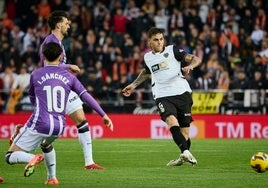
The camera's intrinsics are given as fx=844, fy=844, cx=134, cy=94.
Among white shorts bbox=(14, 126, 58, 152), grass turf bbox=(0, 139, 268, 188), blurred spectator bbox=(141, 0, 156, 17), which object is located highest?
blurred spectator bbox=(141, 0, 156, 17)

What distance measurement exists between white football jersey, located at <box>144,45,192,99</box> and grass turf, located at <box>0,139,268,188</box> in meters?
1.30

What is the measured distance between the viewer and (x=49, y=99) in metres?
10.7

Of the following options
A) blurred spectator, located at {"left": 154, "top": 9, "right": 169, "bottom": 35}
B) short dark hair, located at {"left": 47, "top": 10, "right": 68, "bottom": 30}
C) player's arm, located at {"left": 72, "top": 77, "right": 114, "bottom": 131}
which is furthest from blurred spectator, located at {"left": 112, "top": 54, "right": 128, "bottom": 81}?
player's arm, located at {"left": 72, "top": 77, "right": 114, "bottom": 131}

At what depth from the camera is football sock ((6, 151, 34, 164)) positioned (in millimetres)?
10634

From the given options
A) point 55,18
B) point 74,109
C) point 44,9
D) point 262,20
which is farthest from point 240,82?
point 74,109

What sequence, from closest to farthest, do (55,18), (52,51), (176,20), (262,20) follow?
(52,51)
(55,18)
(262,20)
(176,20)

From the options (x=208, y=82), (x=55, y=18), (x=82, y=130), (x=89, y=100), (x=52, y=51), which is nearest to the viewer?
(x=52, y=51)

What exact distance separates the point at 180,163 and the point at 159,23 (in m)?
15.8

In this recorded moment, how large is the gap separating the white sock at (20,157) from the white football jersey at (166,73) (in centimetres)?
449

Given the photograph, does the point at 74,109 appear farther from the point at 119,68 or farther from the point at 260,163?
the point at 119,68

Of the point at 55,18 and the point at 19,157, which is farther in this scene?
the point at 55,18

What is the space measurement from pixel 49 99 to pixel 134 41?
19612 millimetres

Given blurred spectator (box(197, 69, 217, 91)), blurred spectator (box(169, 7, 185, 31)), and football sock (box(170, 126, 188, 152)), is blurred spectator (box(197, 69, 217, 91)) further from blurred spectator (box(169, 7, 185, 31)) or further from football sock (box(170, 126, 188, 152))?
football sock (box(170, 126, 188, 152))

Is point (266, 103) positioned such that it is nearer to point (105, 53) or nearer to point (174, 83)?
point (105, 53)
